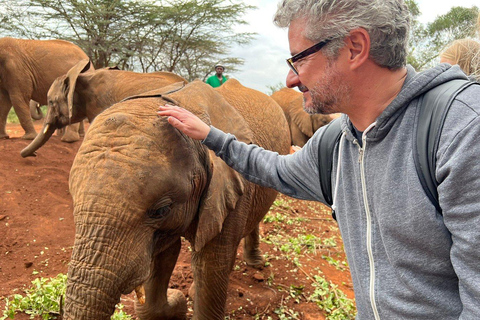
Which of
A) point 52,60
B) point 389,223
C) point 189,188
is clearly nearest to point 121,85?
point 52,60

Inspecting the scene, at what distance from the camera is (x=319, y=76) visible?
1438 millimetres

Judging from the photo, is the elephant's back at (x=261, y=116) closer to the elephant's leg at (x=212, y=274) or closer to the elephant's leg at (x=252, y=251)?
the elephant's leg at (x=212, y=274)

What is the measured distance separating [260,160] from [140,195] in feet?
2.24

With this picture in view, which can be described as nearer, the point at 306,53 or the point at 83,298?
the point at 306,53

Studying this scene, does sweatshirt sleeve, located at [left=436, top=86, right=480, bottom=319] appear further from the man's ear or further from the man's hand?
the man's hand

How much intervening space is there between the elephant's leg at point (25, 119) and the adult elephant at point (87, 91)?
1300 millimetres

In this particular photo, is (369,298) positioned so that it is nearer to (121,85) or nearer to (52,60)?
(121,85)

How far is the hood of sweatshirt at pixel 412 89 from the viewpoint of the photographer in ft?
4.02

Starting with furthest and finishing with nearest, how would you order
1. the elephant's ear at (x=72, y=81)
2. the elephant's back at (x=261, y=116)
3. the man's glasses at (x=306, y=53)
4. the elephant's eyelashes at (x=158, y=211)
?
1. the elephant's ear at (x=72, y=81)
2. the elephant's back at (x=261, y=116)
3. the elephant's eyelashes at (x=158, y=211)
4. the man's glasses at (x=306, y=53)

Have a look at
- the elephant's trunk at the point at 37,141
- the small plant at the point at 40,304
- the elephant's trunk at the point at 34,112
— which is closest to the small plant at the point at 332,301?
the small plant at the point at 40,304

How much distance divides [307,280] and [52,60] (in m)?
6.55

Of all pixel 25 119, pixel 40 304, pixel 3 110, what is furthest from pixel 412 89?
pixel 3 110

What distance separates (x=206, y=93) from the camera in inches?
95.4

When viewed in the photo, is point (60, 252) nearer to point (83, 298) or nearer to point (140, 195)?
point (83, 298)
